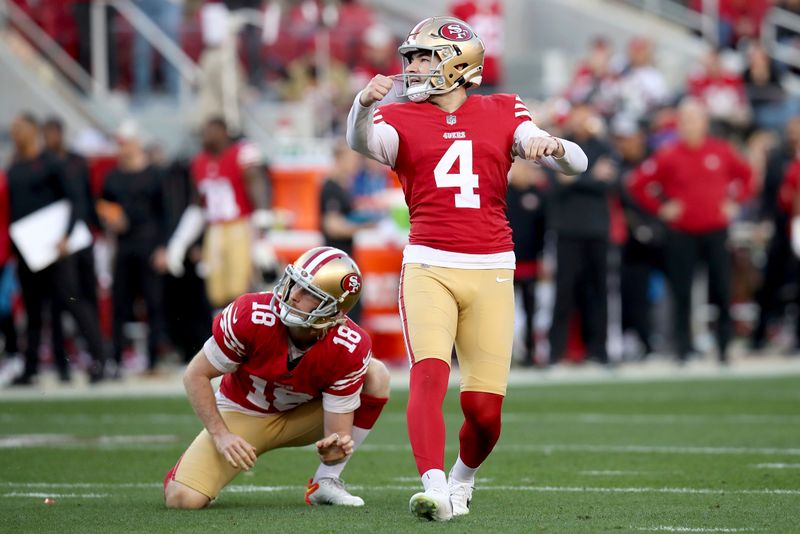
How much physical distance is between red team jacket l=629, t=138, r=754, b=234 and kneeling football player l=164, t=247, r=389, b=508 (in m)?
7.64

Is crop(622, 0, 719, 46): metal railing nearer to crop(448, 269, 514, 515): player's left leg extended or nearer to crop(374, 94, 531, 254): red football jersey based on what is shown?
crop(374, 94, 531, 254): red football jersey

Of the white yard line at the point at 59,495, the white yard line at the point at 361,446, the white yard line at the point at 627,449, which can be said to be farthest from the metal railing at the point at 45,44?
the white yard line at the point at 59,495

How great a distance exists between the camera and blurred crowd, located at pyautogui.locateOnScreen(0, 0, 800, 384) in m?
12.4

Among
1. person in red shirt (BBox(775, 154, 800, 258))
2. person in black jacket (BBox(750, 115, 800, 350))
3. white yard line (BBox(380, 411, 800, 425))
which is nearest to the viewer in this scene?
white yard line (BBox(380, 411, 800, 425))

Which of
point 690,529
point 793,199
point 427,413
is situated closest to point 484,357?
point 427,413

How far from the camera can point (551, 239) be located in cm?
1417

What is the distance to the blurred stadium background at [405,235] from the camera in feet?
22.2

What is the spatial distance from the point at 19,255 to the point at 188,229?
60.4 inches

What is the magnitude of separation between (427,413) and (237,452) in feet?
2.64

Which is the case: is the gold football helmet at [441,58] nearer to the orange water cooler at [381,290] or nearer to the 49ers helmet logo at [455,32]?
the 49ers helmet logo at [455,32]

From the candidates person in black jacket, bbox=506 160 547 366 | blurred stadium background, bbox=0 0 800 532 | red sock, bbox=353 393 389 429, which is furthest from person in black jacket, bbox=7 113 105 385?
red sock, bbox=353 393 389 429

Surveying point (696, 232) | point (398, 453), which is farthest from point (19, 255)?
point (696, 232)

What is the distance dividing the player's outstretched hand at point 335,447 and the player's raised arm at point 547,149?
1294 mm

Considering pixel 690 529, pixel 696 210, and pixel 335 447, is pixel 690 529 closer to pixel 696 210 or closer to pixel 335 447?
pixel 335 447
